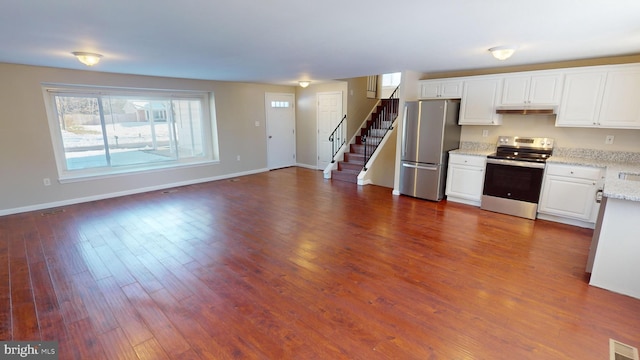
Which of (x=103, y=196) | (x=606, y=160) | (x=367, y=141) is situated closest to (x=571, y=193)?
(x=606, y=160)

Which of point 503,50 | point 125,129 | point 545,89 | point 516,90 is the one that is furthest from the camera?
point 125,129

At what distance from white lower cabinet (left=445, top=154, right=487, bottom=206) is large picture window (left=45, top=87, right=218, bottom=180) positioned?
5.31 meters

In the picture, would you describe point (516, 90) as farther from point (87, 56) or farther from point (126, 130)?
point (126, 130)

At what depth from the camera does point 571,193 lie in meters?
3.93

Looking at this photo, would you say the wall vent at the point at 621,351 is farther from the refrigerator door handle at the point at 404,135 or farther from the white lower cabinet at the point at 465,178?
the refrigerator door handle at the point at 404,135

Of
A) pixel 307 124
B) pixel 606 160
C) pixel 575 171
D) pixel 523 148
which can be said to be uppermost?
pixel 307 124

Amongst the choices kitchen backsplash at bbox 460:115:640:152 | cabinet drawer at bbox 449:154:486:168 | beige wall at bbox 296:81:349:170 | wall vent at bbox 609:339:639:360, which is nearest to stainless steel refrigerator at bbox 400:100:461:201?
cabinet drawer at bbox 449:154:486:168

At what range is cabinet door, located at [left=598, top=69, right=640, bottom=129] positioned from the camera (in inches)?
142

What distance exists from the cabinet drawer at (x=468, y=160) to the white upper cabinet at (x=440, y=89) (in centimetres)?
102

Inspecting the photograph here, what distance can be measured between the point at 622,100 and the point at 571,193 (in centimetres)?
127

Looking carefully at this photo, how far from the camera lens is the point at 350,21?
243cm

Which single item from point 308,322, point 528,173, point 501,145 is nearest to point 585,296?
point 528,173

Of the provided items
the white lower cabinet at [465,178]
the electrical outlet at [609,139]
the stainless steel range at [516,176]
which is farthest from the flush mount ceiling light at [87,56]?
the electrical outlet at [609,139]

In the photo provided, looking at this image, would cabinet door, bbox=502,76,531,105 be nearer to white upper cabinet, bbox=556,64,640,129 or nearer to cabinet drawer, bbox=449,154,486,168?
white upper cabinet, bbox=556,64,640,129
